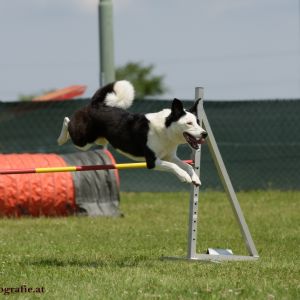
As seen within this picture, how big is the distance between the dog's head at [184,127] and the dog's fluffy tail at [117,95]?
1.95ft

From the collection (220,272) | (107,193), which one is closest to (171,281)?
(220,272)

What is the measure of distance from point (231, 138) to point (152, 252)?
680cm

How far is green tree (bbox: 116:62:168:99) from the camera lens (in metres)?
75.1

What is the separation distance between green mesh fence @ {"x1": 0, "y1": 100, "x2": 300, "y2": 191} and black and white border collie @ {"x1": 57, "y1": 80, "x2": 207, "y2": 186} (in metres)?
7.44

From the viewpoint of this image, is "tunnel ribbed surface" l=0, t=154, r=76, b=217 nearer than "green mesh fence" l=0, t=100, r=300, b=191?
Yes

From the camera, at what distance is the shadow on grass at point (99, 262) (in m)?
7.90

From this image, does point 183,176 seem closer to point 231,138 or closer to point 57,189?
point 57,189

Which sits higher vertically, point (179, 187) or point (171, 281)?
point (171, 281)

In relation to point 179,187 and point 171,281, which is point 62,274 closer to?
point 171,281

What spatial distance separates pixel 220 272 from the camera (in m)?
7.34

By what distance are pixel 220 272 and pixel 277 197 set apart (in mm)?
7476

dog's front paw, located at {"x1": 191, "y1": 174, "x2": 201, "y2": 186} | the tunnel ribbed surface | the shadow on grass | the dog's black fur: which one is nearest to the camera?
the dog's black fur

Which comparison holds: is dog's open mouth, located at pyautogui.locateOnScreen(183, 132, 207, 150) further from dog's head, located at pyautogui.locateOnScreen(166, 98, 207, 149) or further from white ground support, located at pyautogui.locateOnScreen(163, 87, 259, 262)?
white ground support, located at pyautogui.locateOnScreen(163, 87, 259, 262)

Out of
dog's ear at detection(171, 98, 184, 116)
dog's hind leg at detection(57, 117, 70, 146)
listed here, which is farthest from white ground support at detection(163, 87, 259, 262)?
dog's hind leg at detection(57, 117, 70, 146)
